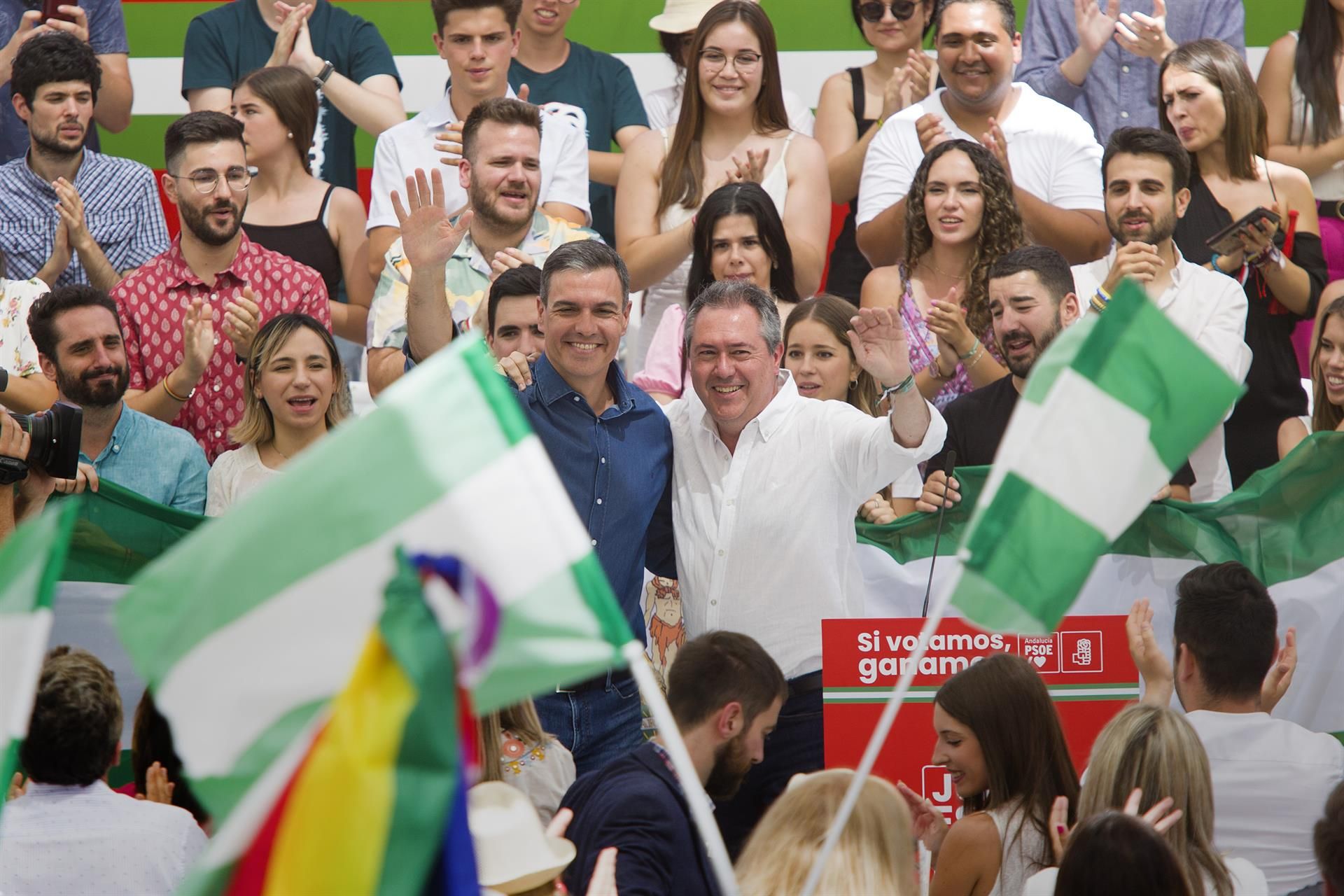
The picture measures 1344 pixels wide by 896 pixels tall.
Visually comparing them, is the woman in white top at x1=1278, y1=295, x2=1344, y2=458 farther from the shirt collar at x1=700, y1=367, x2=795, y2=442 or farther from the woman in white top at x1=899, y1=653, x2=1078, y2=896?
the woman in white top at x1=899, y1=653, x2=1078, y2=896

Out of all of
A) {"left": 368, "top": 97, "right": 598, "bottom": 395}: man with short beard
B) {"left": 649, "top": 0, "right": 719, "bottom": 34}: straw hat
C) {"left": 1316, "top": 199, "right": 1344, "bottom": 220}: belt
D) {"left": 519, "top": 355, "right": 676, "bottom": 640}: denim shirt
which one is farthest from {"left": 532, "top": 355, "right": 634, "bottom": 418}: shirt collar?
{"left": 1316, "top": 199, "right": 1344, "bottom": 220}: belt

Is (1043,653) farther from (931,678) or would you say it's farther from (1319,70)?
(1319,70)

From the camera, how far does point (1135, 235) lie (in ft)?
22.7

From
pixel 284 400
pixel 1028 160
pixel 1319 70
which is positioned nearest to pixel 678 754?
pixel 284 400

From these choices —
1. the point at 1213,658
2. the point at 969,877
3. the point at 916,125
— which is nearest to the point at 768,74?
the point at 916,125

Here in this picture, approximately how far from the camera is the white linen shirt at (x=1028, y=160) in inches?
295

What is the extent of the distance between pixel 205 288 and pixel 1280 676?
13.7 feet

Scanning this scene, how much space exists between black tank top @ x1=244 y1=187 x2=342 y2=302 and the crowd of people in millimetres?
16

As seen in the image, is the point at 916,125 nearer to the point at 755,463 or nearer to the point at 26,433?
the point at 755,463

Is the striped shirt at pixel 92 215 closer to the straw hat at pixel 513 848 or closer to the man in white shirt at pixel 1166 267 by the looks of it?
the man in white shirt at pixel 1166 267

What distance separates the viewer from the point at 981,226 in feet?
22.6

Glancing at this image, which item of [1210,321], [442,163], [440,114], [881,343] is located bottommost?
[881,343]

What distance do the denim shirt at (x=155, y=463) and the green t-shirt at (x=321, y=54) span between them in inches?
105

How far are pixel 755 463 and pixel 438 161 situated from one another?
2779mm
